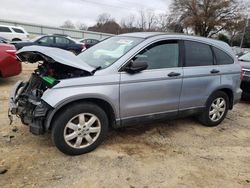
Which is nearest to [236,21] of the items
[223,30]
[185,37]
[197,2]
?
[223,30]

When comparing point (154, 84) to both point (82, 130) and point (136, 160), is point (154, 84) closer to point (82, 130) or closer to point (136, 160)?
point (136, 160)

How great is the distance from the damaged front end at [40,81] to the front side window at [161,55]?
36.1 inches

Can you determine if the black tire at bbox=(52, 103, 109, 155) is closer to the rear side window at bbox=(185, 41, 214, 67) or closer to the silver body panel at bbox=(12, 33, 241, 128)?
the silver body panel at bbox=(12, 33, 241, 128)

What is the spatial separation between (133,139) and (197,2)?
44506 mm

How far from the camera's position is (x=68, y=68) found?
12.3 feet

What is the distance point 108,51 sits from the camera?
435 cm


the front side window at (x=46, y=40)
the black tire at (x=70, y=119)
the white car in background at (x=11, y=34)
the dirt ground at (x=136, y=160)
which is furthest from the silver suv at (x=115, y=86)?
the white car in background at (x=11, y=34)

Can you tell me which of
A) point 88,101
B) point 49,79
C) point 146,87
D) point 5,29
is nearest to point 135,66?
point 146,87

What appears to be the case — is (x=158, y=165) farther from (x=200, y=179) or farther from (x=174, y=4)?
(x=174, y=4)

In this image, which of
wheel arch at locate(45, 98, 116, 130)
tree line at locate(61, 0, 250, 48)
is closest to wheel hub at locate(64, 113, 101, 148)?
wheel arch at locate(45, 98, 116, 130)

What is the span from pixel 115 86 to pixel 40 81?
1.07m

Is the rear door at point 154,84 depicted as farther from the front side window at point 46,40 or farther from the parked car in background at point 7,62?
the front side window at point 46,40

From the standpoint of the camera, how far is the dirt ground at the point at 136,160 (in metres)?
3.18

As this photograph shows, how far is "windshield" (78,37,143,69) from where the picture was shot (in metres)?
3.99
